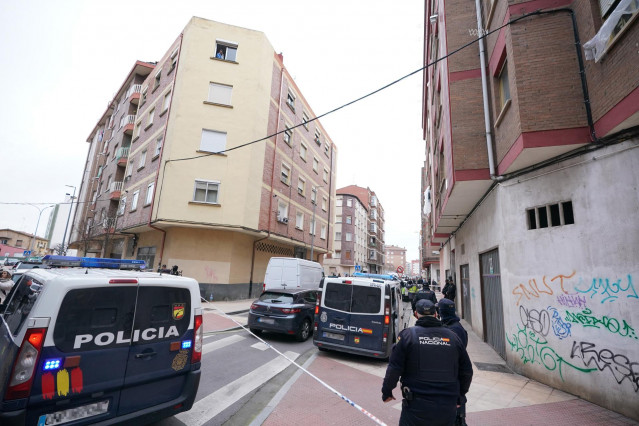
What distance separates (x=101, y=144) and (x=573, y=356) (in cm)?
4339

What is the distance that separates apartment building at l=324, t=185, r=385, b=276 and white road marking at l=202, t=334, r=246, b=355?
34.0 m

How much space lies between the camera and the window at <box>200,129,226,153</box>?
57.8ft

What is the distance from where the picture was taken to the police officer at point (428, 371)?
259 centimetres

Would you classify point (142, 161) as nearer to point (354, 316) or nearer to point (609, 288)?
point (354, 316)

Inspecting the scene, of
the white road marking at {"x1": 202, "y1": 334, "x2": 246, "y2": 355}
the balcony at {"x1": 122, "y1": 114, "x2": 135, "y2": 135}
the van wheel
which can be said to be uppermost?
the balcony at {"x1": 122, "y1": 114, "x2": 135, "y2": 135}

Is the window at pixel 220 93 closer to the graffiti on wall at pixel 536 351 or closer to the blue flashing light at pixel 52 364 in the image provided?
the blue flashing light at pixel 52 364

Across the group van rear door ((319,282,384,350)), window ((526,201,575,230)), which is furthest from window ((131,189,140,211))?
window ((526,201,575,230))

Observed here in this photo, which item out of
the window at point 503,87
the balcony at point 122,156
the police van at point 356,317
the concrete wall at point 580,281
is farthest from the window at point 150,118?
the concrete wall at point 580,281

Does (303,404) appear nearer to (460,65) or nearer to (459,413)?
(459,413)

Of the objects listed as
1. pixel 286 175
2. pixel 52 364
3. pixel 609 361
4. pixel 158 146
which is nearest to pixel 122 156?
pixel 158 146

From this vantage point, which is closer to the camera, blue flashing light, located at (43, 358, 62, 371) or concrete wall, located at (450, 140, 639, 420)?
blue flashing light, located at (43, 358, 62, 371)

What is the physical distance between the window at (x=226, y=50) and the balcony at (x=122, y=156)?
11.8m

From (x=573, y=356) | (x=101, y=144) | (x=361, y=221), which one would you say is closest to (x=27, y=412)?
(x=573, y=356)

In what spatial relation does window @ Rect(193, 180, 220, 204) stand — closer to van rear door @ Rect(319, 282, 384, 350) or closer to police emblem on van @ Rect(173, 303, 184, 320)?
van rear door @ Rect(319, 282, 384, 350)
